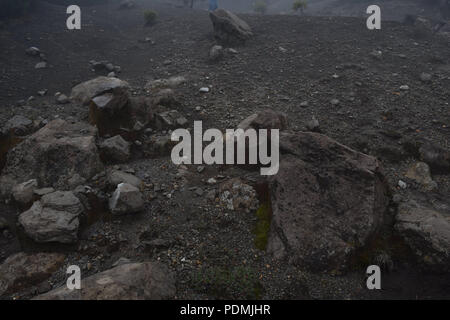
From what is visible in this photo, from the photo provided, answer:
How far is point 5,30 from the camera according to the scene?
46.2 feet

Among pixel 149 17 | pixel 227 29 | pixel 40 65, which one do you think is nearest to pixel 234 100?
pixel 227 29

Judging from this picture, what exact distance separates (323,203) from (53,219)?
490cm

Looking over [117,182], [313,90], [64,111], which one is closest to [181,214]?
[117,182]

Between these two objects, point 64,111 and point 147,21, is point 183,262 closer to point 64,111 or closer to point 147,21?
point 64,111

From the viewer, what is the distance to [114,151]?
696cm

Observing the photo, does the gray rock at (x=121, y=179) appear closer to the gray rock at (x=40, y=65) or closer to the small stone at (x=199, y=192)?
the small stone at (x=199, y=192)

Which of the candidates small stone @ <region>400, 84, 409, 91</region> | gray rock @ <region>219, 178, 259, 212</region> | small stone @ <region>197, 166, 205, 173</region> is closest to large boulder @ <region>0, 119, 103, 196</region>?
small stone @ <region>197, 166, 205, 173</region>

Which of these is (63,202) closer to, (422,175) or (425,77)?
(422,175)

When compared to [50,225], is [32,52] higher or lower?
higher

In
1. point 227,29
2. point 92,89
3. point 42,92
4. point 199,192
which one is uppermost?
point 227,29

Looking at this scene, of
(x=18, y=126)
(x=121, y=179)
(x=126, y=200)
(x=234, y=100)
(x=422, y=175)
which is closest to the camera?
(x=126, y=200)

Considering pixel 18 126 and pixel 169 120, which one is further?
pixel 169 120

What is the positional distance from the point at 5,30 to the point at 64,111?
30.0 ft

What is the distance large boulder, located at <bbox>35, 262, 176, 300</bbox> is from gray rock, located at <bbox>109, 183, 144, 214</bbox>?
53.6 inches
